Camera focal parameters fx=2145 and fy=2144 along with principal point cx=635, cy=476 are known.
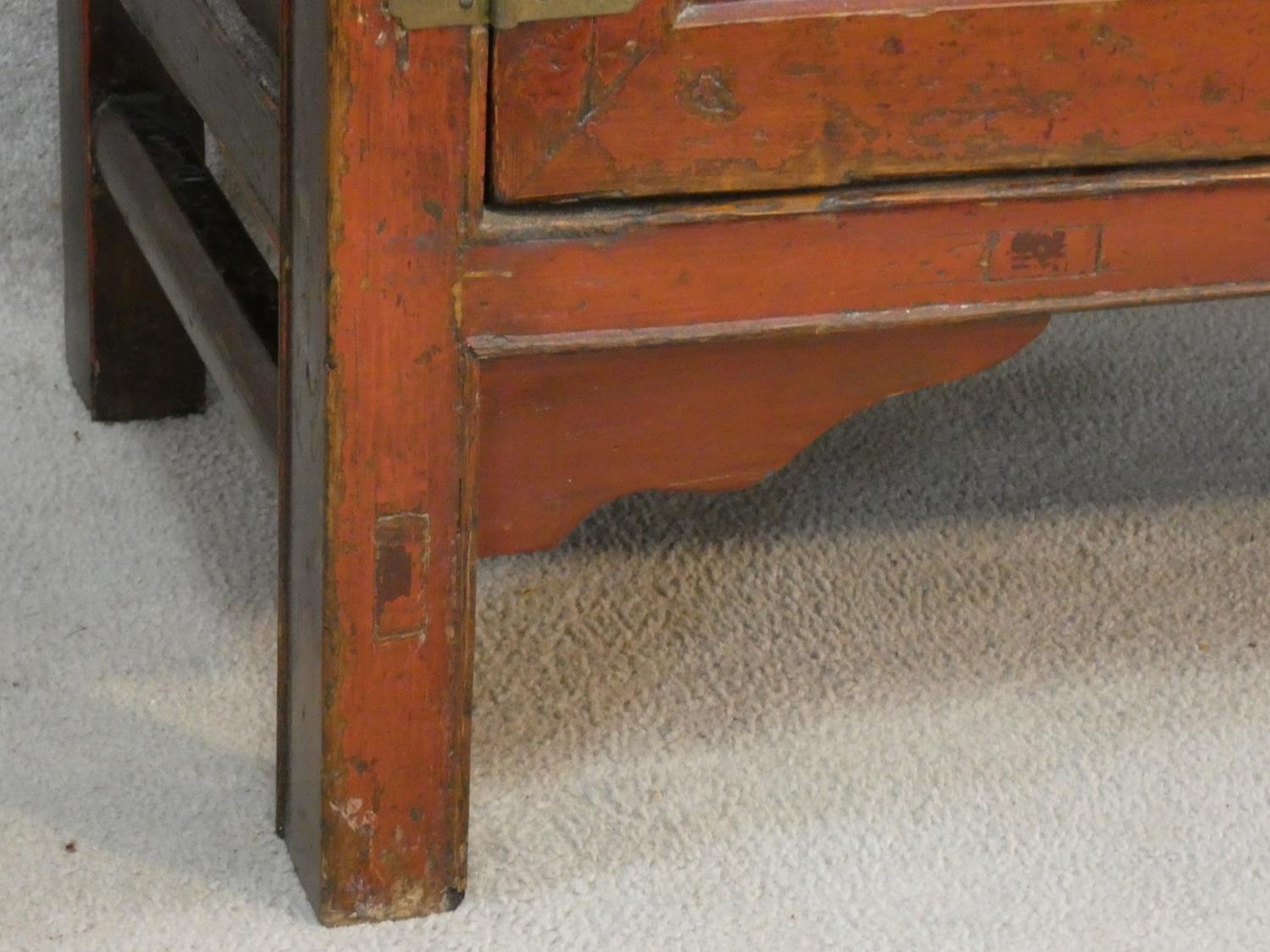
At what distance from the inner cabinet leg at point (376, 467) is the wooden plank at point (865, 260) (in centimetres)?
3

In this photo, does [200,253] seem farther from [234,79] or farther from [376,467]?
[376,467]

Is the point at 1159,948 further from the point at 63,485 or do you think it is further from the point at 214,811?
the point at 63,485

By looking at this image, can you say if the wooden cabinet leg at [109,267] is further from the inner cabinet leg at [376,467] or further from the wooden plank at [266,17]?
the inner cabinet leg at [376,467]

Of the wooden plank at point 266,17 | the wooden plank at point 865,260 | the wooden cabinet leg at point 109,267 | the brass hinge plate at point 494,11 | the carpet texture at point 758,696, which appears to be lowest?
the carpet texture at point 758,696

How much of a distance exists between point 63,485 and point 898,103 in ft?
1.97

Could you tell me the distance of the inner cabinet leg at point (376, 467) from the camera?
28.7 inches

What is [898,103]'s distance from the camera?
78cm

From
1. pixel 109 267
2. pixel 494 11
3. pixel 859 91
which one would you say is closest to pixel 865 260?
pixel 859 91

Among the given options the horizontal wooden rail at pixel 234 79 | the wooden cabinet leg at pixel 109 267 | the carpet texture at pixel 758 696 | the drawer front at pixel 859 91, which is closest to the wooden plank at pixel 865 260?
the drawer front at pixel 859 91

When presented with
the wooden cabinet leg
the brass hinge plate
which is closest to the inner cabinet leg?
the brass hinge plate

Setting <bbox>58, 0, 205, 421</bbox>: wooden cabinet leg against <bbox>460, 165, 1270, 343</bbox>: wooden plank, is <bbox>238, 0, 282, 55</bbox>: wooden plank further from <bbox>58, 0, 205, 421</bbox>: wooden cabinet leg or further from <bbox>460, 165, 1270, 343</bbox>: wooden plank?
<bbox>58, 0, 205, 421</bbox>: wooden cabinet leg

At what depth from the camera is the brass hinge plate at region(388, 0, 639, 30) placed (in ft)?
2.34

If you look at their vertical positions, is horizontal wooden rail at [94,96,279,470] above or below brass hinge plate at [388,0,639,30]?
below

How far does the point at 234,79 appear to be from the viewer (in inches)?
34.7
